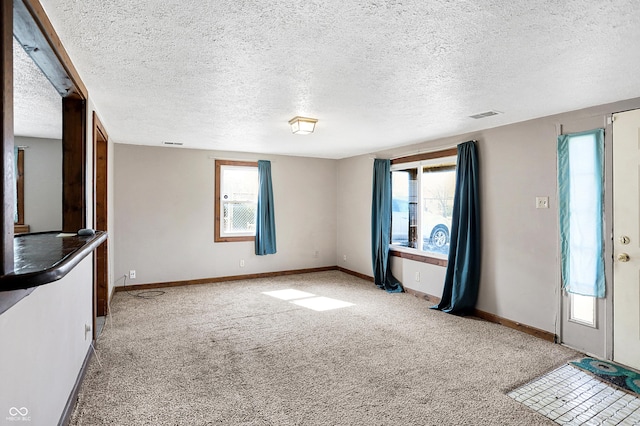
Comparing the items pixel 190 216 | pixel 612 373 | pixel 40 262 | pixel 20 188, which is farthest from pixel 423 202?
pixel 20 188

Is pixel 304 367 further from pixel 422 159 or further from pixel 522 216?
pixel 422 159

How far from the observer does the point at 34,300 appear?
5.33ft

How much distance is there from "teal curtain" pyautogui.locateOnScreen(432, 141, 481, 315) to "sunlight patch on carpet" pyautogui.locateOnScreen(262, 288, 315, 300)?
6.51 feet

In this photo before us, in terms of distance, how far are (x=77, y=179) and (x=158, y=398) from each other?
164cm

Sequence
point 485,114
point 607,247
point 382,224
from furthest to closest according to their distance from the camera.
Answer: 1. point 382,224
2. point 485,114
3. point 607,247

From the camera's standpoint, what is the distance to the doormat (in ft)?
8.65

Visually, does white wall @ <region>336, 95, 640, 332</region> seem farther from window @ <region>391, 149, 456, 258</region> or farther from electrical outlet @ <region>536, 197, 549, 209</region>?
window @ <region>391, 149, 456, 258</region>

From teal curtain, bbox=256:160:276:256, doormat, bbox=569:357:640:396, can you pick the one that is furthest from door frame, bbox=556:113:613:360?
teal curtain, bbox=256:160:276:256

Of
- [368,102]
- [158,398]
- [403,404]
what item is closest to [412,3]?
[368,102]

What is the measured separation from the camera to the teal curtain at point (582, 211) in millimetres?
3133

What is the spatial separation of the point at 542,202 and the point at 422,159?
1.82 m

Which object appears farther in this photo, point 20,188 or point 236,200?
point 236,200

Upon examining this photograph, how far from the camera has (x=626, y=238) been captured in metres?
2.97

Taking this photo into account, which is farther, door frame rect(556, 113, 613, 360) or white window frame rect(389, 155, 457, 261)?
white window frame rect(389, 155, 457, 261)
